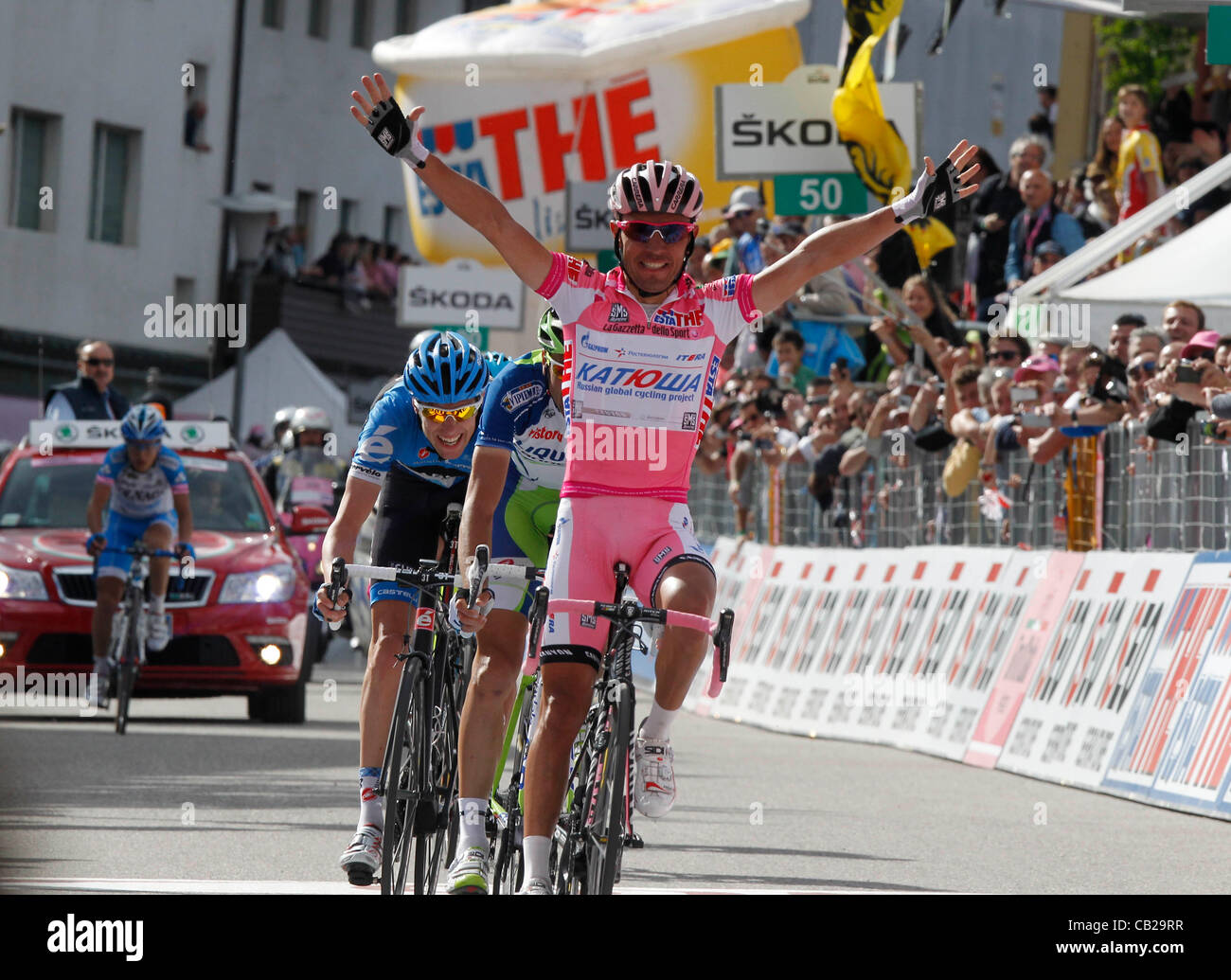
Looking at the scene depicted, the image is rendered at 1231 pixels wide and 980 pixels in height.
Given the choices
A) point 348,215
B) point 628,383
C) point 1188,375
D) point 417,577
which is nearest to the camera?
point 628,383

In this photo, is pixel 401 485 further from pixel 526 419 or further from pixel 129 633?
pixel 129 633

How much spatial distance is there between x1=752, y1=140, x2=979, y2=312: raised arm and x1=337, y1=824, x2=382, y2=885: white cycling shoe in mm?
2124

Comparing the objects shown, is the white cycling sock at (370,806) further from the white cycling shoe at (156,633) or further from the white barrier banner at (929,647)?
the white cycling shoe at (156,633)

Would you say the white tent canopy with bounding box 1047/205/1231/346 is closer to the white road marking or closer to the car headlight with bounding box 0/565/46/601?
the car headlight with bounding box 0/565/46/601

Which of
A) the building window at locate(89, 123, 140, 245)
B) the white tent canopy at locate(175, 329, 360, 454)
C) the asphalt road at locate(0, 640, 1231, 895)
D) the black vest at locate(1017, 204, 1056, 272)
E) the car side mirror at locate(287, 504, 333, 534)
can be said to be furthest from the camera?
the building window at locate(89, 123, 140, 245)

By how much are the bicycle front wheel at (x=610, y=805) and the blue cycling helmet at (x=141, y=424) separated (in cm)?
1037

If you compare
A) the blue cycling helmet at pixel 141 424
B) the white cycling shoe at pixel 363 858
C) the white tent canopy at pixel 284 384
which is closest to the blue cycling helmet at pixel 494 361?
the white cycling shoe at pixel 363 858

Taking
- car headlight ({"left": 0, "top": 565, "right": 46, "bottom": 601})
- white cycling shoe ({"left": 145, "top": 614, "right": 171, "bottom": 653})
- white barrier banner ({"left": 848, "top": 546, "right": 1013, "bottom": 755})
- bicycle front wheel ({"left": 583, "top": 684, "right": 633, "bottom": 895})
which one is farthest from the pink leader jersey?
car headlight ({"left": 0, "top": 565, "right": 46, "bottom": 601})

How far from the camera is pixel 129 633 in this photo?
17.3 meters

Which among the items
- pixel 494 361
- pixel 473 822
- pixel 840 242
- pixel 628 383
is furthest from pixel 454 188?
pixel 494 361

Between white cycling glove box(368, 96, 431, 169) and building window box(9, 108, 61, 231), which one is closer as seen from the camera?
white cycling glove box(368, 96, 431, 169)

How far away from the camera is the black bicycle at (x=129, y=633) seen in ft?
56.9

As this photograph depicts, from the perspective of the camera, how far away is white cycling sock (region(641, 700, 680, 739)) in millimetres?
8164
